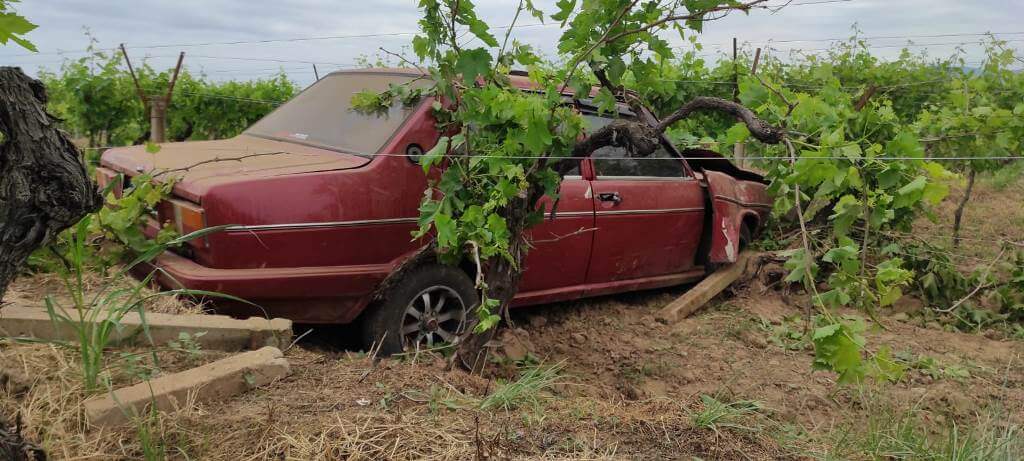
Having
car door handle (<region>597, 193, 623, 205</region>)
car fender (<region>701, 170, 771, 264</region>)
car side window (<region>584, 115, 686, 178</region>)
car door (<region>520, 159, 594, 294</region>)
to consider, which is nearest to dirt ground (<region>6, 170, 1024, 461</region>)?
car door (<region>520, 159, 594, 294</region>)

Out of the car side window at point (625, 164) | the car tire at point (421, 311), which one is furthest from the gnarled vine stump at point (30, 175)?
the car side window at point (625, 164)

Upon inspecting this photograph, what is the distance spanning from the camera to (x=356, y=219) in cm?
412

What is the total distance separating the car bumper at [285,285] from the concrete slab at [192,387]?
47 cm

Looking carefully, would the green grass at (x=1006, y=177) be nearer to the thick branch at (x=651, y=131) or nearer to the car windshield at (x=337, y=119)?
the thick branch at (x=651, y=131)

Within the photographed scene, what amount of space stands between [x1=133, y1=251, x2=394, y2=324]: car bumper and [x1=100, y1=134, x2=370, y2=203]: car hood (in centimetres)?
37

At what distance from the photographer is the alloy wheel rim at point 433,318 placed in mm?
4379

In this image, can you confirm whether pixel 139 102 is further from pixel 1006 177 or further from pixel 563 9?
pixel 1006 177

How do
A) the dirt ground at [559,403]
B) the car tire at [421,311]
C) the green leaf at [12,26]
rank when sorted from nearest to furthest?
the green leaf at [12,26], the dirt ground at [559,403], the car tire at [421,311]

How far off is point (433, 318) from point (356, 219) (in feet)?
2.35

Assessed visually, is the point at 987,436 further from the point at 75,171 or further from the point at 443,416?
the point at 75,171

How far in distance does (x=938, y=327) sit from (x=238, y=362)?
196 inches

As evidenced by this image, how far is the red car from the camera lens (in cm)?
390

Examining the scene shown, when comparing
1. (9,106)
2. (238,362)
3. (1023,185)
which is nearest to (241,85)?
(238,362)

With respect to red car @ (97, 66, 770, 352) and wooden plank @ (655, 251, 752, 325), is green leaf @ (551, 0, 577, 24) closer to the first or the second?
red car @ (97, 66, 770, 352)
